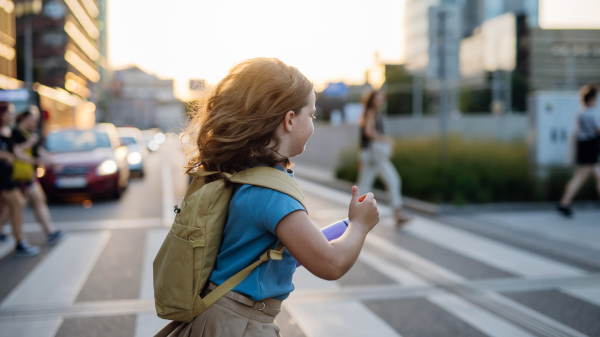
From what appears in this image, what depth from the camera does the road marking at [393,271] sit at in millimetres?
4898

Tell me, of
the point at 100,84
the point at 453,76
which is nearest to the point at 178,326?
the point at 453,76

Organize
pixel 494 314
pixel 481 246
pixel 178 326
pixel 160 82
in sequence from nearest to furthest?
pixel 178 326, pixel 494 314, pixel 481 246, pixel 160 82

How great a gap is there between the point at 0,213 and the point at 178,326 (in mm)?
6000

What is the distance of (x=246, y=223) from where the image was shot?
1.51m

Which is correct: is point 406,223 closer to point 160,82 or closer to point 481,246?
point 481,246

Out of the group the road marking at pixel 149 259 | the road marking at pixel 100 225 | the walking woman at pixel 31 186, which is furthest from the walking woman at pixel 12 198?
the road marking at pixel 100 225

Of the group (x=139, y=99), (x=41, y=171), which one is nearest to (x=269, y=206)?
(x=41, y=171)

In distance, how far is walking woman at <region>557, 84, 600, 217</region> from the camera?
26.2ft

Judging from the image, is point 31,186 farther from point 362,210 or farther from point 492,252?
point 362,210

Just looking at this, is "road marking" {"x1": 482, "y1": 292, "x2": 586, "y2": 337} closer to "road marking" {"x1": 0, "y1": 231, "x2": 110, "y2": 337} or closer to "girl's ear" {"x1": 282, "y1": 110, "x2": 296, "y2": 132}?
"girl's ear" {"x1": 282, "y1": 110, "x2": 296, "y2": 132}

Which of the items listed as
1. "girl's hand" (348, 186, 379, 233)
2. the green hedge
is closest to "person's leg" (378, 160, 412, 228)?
the green hedge

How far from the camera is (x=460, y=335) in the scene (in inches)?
143

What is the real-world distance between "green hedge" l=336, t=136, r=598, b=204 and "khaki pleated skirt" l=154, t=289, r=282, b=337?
28.0ft

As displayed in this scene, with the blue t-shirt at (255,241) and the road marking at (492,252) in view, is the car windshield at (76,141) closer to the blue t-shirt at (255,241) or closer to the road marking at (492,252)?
the road marking at (492,252)
